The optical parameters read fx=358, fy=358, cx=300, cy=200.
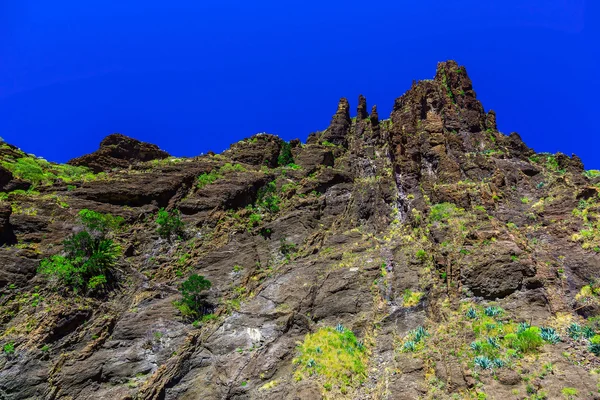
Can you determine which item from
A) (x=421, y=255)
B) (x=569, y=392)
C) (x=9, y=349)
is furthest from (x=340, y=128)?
(x=9, y=349)

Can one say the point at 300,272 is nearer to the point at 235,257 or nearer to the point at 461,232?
the point at 235,257

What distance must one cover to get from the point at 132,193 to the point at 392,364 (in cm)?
3394

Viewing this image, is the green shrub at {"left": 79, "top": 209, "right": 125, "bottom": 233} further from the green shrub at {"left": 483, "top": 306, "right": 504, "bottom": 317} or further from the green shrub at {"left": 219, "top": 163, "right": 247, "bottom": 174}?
the green shrub at {"left": 483, "top": 306, "right": 504, "bottom": 317}

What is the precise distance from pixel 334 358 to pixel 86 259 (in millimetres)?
23117

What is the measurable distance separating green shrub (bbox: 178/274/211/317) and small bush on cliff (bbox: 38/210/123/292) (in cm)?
720

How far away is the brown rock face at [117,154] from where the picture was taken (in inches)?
2213

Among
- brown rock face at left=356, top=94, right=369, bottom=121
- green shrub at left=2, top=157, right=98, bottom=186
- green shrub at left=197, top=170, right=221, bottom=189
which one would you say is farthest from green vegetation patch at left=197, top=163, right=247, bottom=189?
brown rock face at left=356, top=94, right=369, bottom=121

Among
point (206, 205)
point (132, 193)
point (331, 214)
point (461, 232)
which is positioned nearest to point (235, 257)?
point (206, 205)

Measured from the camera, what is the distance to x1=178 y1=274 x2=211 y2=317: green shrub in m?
28.7

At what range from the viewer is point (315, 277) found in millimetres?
31016

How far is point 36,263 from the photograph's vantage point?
3066cm

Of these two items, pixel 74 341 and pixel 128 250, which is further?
pixel 128 250

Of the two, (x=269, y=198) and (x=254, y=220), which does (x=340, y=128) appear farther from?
(x=254, y=220)

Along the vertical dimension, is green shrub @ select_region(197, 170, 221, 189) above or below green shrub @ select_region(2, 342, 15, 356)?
above
